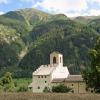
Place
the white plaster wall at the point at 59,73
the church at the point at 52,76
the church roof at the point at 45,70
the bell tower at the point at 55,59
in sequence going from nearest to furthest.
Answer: the church at the point at 52,76, the white plaster wall at the point at 59,73, the church roof at the point at 45,70, the bell tower at the point at 55,59

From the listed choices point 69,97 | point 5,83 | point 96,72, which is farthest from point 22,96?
point 5,83

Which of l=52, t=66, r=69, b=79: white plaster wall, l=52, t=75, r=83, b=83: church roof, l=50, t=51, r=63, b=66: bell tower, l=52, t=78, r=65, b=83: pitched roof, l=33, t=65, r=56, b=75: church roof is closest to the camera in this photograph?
l=52, t=75, r=83, b=83: church roof

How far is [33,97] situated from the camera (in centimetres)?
2927

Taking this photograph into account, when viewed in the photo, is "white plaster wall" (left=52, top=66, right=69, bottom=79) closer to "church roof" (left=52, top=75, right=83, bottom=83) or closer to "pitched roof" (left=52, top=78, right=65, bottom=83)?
"pitched roof" (left=52, top=78, right=65, bottom=83)

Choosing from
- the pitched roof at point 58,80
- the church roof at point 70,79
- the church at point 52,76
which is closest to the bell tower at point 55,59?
the church at point 52,76

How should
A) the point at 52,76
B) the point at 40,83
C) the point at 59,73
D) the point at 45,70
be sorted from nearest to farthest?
the point at 52,76 → the point at 40,83 → the point at 59,73 → the point at 45,70

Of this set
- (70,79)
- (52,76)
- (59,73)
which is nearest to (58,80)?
(70,79)

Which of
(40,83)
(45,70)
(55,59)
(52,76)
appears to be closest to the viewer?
(52,76)

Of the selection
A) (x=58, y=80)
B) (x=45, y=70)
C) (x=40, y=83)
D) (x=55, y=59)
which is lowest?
(x=40, y=83)

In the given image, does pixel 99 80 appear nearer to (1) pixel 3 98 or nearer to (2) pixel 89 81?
(2) pixel 89 81

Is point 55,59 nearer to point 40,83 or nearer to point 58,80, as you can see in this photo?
point 40,83

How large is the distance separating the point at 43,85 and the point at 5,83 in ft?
33.4

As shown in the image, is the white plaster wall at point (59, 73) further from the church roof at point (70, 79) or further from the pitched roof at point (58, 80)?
the church roof at point (70, 79)

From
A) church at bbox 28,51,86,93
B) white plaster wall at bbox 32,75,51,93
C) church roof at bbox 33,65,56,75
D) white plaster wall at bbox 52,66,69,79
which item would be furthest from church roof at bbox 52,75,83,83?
church roof at bbox 33,65,56,75
